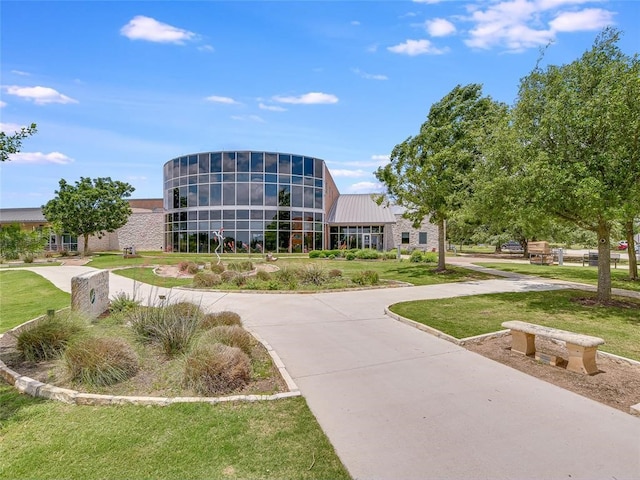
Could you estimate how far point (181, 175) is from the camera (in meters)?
34.4

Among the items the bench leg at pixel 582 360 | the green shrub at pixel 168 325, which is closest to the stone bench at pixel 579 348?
the bench leg at pixel 582 360

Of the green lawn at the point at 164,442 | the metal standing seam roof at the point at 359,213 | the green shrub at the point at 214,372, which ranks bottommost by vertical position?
the green lawn at the point at 164,442

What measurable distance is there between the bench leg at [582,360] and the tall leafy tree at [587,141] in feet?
15.4

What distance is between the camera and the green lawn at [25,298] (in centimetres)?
898

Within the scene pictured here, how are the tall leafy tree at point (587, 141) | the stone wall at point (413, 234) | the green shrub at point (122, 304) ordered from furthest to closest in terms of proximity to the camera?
the stone wall at point (413, 234)
the tall leafy tree at point (587, 141)
the green shrub at point (122, 304)

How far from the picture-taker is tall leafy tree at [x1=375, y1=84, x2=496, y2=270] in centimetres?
1750

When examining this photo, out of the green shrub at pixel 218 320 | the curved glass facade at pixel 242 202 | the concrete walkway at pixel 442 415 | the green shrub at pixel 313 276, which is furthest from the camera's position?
the curved glass facade at pixel 242 202

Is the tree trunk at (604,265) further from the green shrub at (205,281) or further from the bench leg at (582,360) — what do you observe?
the green shrub at (205,281)

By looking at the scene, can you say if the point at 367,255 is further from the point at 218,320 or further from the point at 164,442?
the point at 164,442

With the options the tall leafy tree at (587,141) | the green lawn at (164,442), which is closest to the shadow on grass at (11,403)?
the green lawn at (164,442)

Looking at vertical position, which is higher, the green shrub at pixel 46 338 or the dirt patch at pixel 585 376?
the green shrub at pixel 46 338

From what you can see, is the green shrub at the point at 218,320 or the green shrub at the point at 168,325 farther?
the green shrub at the point at 218,320

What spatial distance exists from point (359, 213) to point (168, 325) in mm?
34305

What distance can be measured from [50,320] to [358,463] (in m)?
5.95
